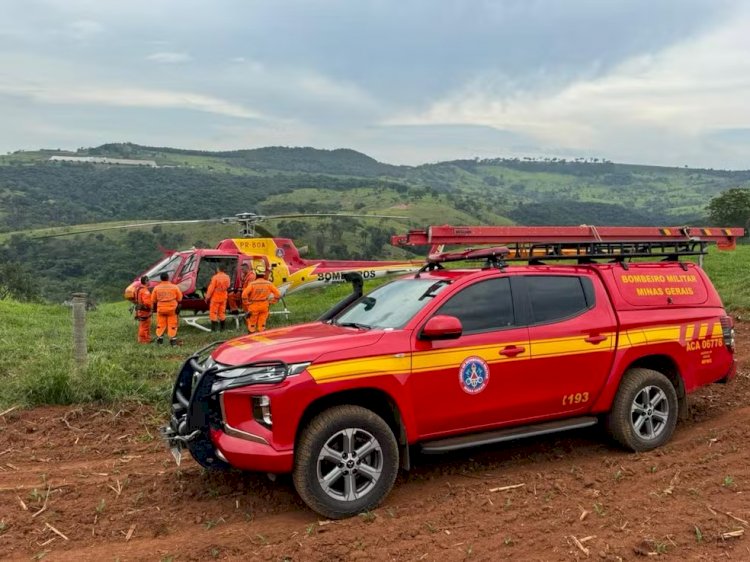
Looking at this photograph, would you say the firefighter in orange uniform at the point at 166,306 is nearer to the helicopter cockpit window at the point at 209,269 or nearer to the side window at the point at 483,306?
the helicopter cockpit window at the point at 209,269

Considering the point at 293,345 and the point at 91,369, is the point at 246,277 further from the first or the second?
the point at 293,345

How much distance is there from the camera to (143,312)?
1359 cm

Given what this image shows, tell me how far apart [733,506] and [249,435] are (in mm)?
3531

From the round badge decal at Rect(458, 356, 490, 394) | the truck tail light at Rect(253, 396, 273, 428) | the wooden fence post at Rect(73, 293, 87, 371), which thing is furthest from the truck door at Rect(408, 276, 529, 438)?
the wooden fence post at Rect(73, 293, 87, 371)

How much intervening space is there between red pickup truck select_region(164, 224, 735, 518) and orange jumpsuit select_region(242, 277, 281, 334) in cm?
802

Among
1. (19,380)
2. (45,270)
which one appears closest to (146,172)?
(45,270)

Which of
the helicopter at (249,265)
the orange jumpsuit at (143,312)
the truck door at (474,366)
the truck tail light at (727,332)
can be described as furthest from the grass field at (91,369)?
the truck tail light at (727,332)

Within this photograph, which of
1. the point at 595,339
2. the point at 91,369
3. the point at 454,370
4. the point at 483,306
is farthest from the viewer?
the point at 91,369

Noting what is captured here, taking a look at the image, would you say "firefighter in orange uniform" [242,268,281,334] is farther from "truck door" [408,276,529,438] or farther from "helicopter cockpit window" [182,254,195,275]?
"truck door" [408,276,529,438]

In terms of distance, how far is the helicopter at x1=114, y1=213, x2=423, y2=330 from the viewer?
15.4 meters

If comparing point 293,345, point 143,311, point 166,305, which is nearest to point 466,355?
point 293,345

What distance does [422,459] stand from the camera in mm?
5922

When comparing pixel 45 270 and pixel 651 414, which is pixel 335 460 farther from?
pixel 45 270

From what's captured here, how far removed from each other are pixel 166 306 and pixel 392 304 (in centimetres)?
871
